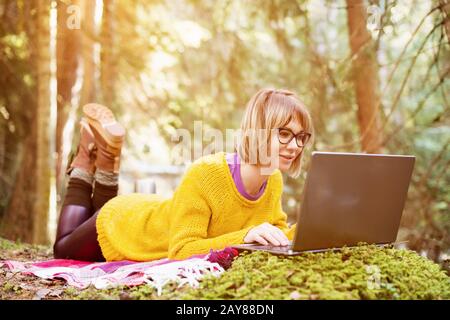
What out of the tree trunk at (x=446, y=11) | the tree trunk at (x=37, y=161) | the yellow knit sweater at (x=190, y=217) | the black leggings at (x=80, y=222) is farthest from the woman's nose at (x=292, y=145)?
the tree trunk at (x=37, y=161)

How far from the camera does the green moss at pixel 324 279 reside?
1961 millimetres

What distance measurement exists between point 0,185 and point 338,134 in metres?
4.31

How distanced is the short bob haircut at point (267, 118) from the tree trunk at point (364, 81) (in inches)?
85.6

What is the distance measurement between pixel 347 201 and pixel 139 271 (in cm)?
96

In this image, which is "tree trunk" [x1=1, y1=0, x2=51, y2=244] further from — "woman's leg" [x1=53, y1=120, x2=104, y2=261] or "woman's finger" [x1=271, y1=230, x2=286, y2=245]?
"woman's finger" [x1=271, y1=230, x2=286, y2=245]

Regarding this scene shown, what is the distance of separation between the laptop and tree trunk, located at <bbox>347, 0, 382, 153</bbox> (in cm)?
249

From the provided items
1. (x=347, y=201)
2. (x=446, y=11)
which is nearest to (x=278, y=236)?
(x=347, y=201)

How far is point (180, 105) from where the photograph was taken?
668 cm

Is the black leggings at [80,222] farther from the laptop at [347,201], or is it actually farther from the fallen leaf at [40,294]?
the laptop at [347,201]

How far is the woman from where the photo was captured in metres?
2.72

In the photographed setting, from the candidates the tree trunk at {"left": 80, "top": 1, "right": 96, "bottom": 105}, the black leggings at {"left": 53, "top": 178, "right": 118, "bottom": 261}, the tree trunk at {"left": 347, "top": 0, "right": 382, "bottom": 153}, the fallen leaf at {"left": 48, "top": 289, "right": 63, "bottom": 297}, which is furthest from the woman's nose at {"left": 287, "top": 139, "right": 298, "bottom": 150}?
the tree trunk at {"left": 80, "top": 1, "right": 96, "bottom": 105}

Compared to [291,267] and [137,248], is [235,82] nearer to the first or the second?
[137,248]

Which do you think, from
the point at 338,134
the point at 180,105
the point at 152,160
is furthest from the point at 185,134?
the point at 338,134

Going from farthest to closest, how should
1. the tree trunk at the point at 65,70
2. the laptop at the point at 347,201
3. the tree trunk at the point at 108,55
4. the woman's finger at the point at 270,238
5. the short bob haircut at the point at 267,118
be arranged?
the tree trunk at the point at 65,70
the tree trunk at the point at 108,55
the short bob haircut at the point at 267,118
the woman's finger at the point at 270,238
the laptop at the point at 347,201
